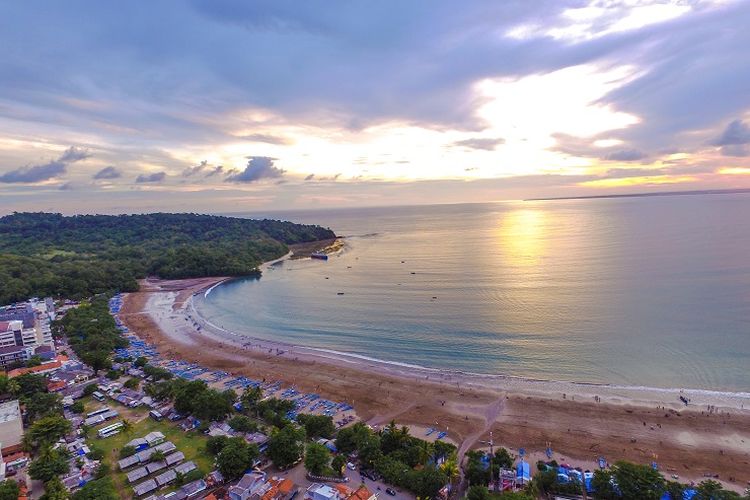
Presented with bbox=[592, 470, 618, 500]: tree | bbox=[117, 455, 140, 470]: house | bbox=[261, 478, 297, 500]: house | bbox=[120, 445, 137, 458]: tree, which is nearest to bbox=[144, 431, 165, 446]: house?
bbox=[120, 445, 137, 458]: tree

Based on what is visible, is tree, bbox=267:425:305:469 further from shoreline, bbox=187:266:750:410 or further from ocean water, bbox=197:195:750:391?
ocean water, bbox=197:195:750:391

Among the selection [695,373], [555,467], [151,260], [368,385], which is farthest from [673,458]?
[151,260]

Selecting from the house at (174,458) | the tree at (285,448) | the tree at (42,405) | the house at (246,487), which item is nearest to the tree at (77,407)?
the tree at (42,405)

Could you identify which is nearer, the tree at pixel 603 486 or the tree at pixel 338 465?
the tree at pixel 603 486

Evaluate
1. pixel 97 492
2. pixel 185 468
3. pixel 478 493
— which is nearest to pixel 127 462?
pixel 185 468

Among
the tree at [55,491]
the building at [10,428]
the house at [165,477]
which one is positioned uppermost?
the building at [10,428]

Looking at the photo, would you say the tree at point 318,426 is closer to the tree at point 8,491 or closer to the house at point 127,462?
the house at point 127,462
